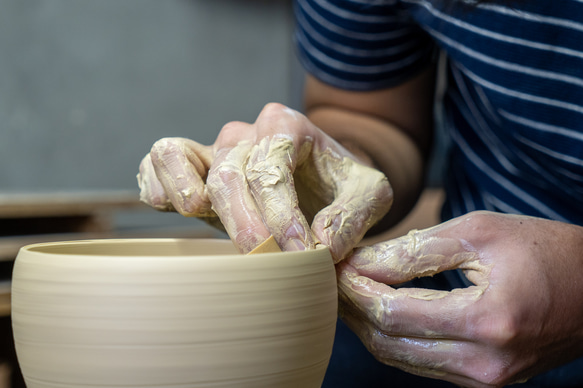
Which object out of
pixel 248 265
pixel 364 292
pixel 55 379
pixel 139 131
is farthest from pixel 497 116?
pixel 139 131

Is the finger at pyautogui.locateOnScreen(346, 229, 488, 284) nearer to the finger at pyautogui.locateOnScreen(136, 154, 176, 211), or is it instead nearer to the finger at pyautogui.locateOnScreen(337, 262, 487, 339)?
the finger at pyautogui.locateOnScreen(337, 262, 487, 339)

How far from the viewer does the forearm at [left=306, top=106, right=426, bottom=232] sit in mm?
781

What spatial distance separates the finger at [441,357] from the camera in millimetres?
464

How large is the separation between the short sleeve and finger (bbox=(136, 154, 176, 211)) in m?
0.40

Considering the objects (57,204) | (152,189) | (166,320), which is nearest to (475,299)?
(166,320)

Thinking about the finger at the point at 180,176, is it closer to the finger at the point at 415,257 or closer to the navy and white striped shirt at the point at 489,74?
the finger at the point at 415,257

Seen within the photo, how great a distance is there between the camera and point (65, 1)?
223 centimetres

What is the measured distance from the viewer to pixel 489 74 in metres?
0.64

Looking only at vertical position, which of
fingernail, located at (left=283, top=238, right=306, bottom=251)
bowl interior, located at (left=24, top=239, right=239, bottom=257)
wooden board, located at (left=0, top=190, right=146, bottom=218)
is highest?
fingernail, located at (left=283, top=238, right=306, bottom=251)

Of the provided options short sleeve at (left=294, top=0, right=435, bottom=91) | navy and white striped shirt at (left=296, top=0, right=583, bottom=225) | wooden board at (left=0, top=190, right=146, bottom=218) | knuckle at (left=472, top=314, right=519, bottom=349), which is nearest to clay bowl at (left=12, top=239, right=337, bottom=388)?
knuckle at (left=472, top=314, right=519, bottom=349)

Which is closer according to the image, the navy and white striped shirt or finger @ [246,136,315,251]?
finger @ [246,136,315,251]

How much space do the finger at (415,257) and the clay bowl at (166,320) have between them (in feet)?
0.38

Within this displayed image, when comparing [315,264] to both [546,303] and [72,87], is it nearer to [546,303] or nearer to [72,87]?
[546,303]

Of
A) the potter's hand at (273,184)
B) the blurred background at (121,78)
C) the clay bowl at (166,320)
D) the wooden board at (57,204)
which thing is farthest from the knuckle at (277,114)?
the blurred background at (121,78)
